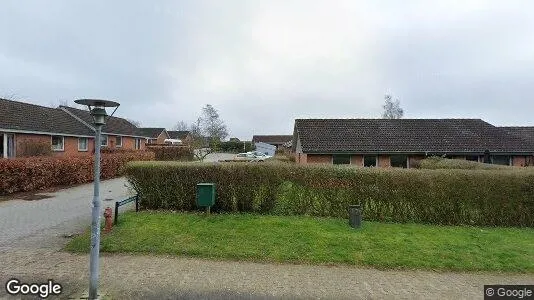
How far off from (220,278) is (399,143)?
20.9 meters

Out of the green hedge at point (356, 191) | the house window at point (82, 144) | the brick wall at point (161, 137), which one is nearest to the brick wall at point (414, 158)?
the green hedge at point (356, 191)

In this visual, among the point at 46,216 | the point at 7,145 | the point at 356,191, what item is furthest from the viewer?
the point at 7,145

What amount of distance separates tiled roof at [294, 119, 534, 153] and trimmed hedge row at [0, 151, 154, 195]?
1334 centimetres

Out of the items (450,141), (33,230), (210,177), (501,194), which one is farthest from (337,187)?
(450,141)

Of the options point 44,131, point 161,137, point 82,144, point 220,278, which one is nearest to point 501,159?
point 220,278

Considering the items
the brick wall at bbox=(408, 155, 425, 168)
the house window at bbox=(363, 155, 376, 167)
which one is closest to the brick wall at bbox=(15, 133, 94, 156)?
the house window at bbox=(363, 155, 376, 167)

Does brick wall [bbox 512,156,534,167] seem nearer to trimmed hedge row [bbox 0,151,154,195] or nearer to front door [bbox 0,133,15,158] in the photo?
trimmed hedge row [bbox 0,151,154,195]

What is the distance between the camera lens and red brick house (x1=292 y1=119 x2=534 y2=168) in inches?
887

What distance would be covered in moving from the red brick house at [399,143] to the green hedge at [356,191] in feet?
43.5

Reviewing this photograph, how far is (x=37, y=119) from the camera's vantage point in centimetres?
2258

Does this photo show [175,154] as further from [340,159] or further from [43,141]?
[340,159]

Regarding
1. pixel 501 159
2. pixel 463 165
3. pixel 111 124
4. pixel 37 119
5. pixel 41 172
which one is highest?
pixel 111 124

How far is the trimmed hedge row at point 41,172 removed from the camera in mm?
12539

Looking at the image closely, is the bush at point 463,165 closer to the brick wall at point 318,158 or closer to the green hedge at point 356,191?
the green hedge at point 356,191
